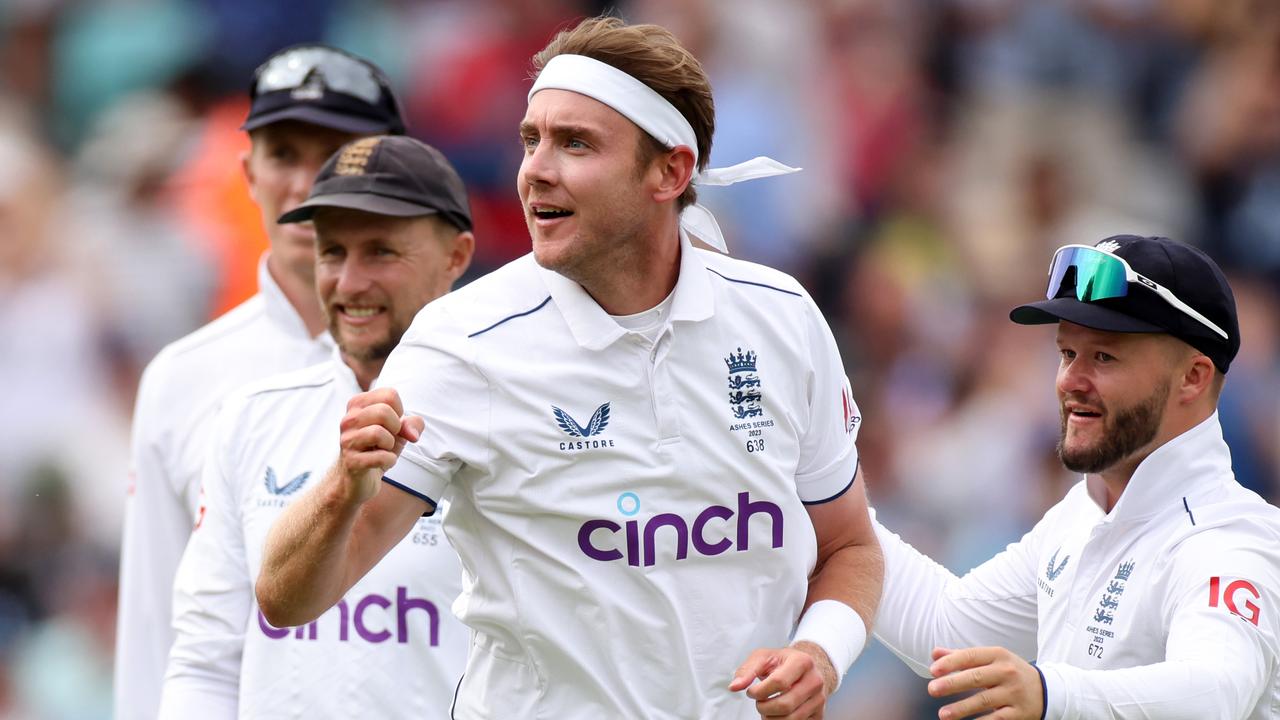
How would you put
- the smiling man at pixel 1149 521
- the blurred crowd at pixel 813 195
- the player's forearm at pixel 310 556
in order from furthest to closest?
the blurred crowd at pixel 813 195, the smiling man at pixel 1149 521, the player's forearm at pixel 310 556

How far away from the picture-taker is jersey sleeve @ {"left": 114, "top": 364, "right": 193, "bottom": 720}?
5605 millimetres

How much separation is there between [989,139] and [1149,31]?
4.33ft

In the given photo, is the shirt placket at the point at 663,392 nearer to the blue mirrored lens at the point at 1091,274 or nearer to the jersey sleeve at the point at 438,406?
the jersey sleeve at the point at 438,406

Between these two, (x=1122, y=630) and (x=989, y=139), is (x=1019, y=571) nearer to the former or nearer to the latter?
(x=1122, y=630)

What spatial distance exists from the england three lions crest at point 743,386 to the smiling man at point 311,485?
0.94 m

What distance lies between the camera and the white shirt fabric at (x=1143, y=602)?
4012 millimetres

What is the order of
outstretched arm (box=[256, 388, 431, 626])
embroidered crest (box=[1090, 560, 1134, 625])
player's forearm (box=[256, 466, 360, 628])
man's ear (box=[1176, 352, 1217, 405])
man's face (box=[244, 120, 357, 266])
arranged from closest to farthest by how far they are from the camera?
outstretched arm (box=[256, 388, 431, 626]), player's forearm (box=[256, 466, 360, 628]), embroidered crest (box=[1090, 560, 1134, 625]), man's ear (box=[1176, 352, 1217, 405]), man's face (box=[244, 120, 357, 266])

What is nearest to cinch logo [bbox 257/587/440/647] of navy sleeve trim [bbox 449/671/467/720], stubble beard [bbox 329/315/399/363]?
navy sleeve trim [bbox 449/671/467/720]

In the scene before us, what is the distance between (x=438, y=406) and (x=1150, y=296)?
68.4 inches

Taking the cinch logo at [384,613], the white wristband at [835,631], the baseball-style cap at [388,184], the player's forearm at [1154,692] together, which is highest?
the baseball-style cap at [388,184]

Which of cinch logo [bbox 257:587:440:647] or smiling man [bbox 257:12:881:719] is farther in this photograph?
cinch logo [bbox 257:587:440:647]

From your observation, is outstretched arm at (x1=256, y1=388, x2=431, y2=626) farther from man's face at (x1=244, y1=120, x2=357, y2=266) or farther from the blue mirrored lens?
man's face at (x1=244, y1=120, x2=357, y2=266)

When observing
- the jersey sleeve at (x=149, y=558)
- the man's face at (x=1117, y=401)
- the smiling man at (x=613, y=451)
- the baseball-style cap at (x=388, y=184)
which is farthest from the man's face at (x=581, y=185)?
the jersey sleeve at (x=149, y=558)

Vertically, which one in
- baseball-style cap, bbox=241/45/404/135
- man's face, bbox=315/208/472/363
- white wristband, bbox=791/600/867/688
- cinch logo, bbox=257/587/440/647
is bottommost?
white wristband, bbox=791/600/867/688
